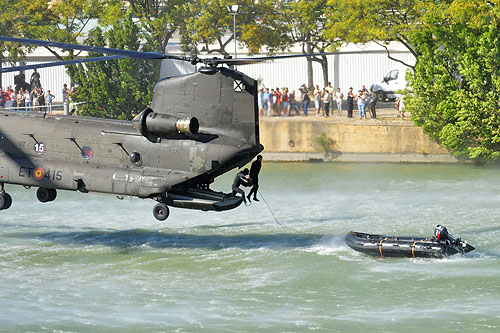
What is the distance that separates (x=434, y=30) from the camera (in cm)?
4266

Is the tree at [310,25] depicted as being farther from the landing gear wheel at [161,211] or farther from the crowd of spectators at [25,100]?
the landing gear wheel at [161,211]

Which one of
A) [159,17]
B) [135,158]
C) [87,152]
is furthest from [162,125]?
[159,17]

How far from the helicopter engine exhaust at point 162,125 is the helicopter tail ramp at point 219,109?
857mm

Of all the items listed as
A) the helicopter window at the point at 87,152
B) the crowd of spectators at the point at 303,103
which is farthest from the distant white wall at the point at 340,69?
the helicopter window at the point at 87,152

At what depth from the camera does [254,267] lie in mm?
27000

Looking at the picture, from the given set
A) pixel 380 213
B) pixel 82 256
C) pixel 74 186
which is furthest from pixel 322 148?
pixel 74 186

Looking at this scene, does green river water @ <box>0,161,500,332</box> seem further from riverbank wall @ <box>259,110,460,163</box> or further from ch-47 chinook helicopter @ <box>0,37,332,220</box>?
riverbank wall @ <box>259,110,460,163</box>

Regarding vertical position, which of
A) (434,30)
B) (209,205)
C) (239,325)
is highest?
(434,30)

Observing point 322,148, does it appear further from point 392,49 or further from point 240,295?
point 240,295

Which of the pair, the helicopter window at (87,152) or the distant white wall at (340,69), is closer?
the helicopter window at (87,152)

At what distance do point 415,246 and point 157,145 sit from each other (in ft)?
26.9

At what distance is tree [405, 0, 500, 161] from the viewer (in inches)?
1642

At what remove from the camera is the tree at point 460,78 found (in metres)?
41.7

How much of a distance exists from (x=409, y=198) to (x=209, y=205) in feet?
53.1
